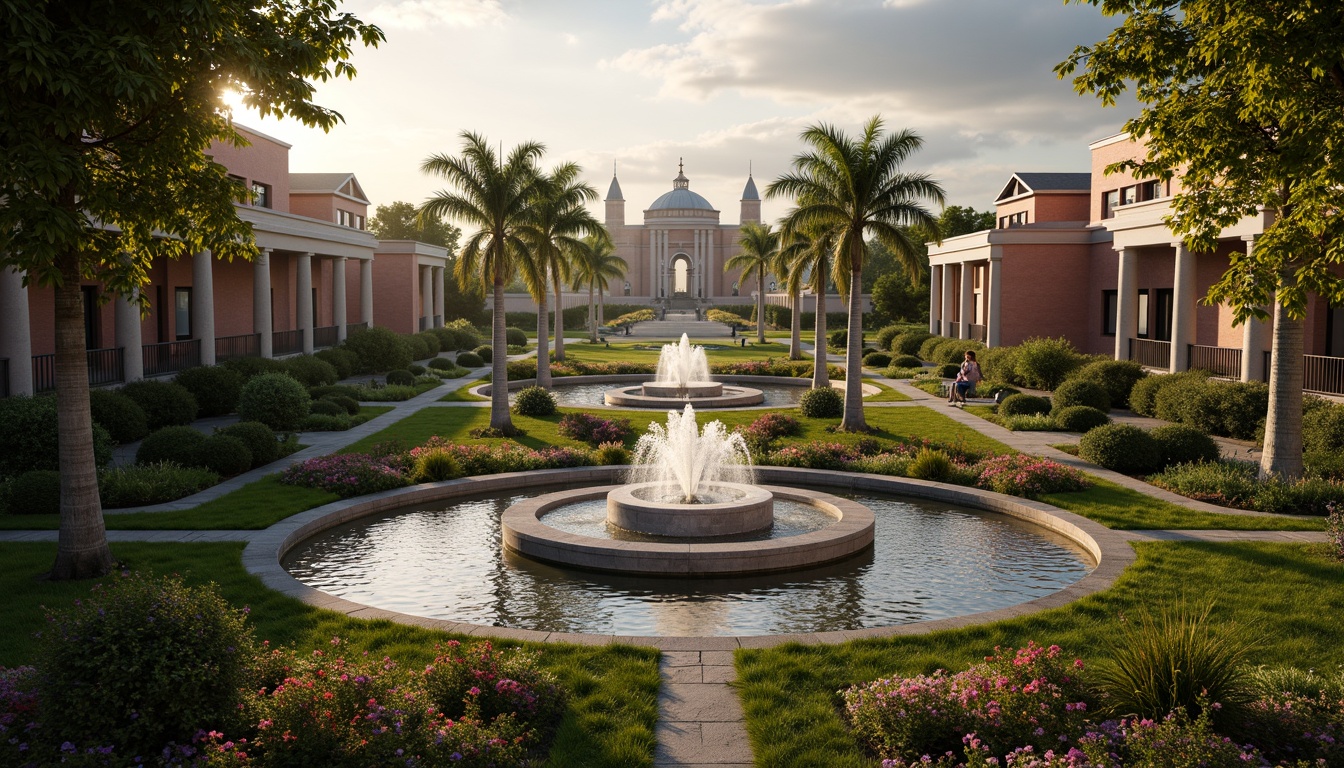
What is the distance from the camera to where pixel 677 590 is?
10500 mm

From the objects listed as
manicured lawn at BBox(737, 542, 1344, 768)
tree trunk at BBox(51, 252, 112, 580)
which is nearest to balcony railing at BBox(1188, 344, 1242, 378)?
manicured lawn at BBox(737, 542, 1344, 768)

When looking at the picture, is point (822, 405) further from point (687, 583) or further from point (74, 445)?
point (74, 445)

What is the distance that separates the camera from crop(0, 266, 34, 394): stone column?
1802 cm

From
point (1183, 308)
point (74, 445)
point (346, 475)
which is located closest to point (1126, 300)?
point (1183, 308)

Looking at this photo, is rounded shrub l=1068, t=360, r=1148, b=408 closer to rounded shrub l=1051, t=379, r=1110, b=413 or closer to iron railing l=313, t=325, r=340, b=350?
rounded shrub l=1051, t=379, r=1110, b=413

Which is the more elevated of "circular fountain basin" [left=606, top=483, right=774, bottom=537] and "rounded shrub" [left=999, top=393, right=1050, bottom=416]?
"rounded shrub" [left=999, top=393, right=1050, bottom=416]

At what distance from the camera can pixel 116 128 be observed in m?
9.49

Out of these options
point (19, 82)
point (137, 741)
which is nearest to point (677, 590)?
point (137, 741)

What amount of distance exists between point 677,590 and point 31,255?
694 centimetres

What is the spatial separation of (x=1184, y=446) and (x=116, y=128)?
55.2ft

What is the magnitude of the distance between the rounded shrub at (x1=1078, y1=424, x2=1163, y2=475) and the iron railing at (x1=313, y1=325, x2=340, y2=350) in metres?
28.9

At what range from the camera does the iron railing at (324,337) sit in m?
37.4

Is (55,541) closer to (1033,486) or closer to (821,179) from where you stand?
(1033,486)

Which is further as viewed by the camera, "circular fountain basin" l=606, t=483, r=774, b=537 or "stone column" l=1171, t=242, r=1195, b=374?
"stone column" l=1171, t=242, r=1195, b=374
